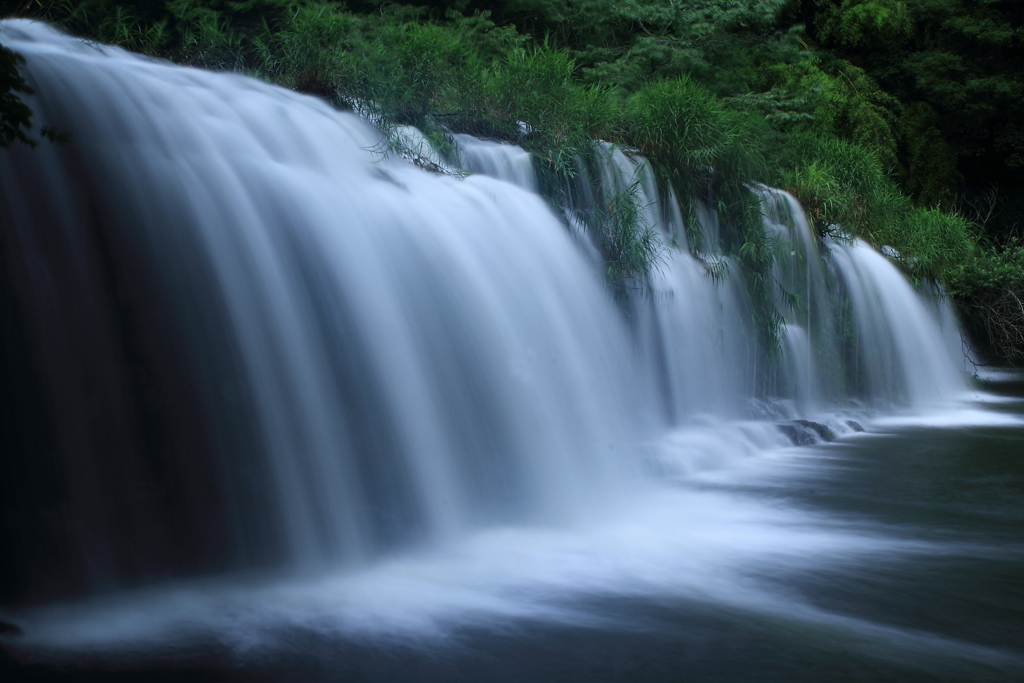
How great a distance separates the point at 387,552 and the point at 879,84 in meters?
15.4

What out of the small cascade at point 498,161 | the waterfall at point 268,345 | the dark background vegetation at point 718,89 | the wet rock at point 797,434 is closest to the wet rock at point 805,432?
the wet rock at point 797,434

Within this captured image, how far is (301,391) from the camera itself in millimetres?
3520

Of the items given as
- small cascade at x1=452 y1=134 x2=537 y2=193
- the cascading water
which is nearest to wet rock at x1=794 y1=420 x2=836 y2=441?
the cascading water

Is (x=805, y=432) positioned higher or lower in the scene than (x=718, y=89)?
lower

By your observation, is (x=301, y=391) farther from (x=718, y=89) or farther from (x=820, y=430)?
(x=718, y=89)

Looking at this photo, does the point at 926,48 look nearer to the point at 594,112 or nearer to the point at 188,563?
the point at 594,112

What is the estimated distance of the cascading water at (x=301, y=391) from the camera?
2.95 metres

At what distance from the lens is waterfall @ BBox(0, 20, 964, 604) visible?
298cm

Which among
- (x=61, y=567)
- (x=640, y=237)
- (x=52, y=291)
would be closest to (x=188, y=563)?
(x=61, y=567)

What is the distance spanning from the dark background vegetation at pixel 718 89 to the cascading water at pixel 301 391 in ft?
1.81

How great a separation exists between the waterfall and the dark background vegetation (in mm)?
506

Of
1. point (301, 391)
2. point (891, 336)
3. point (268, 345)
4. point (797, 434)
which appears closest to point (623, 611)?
point (301, 391)

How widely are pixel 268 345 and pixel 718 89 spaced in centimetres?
1043

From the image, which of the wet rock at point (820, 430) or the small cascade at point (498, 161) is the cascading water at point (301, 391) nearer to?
the small cascade at point (498, 161)
